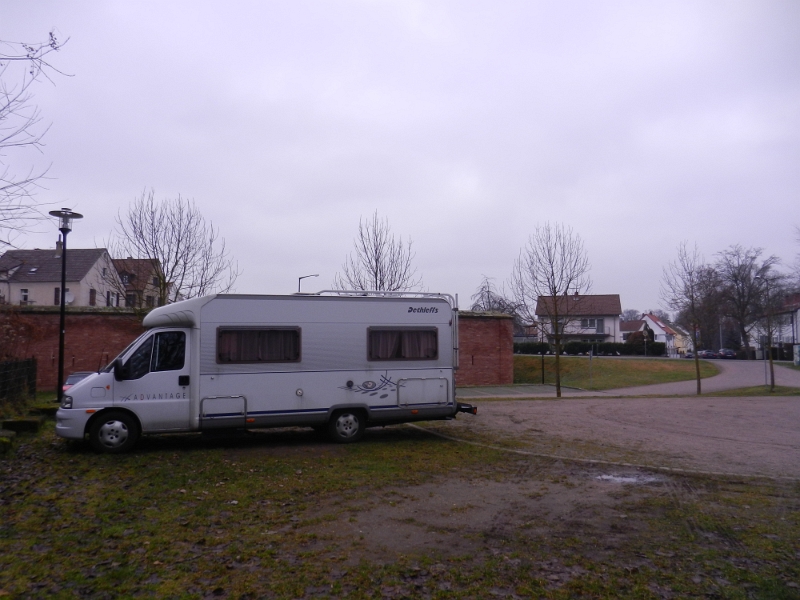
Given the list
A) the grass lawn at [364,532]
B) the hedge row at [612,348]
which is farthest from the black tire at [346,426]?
the hedge row at [612,348]

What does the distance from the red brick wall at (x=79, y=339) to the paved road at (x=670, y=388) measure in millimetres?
14074

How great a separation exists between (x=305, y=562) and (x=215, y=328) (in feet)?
22.1

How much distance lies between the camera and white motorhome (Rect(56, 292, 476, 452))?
1101 centimetres

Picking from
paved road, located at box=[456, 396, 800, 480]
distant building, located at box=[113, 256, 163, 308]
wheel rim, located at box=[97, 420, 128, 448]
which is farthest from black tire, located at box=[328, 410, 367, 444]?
distant building, located at box=[113, 256, 163, 308]

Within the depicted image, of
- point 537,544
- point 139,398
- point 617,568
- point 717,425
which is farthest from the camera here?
point 717,425

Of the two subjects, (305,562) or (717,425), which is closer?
(305,562)

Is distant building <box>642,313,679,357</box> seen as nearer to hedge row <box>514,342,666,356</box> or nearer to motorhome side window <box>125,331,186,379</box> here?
hedge row <box>514,342,666,356</box>

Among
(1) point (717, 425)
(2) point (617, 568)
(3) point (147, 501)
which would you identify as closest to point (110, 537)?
(3) point (147, 501)

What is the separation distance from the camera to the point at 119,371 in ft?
36.1

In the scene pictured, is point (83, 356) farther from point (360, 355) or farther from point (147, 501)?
point (147, 501)

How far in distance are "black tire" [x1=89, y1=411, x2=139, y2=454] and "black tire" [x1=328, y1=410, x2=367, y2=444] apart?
11.6 ft

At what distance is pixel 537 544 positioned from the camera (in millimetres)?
6039

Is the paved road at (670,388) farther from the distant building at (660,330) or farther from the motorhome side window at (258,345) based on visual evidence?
the distant building at (660,330)

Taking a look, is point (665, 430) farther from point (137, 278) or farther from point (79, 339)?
point (79, 339)
